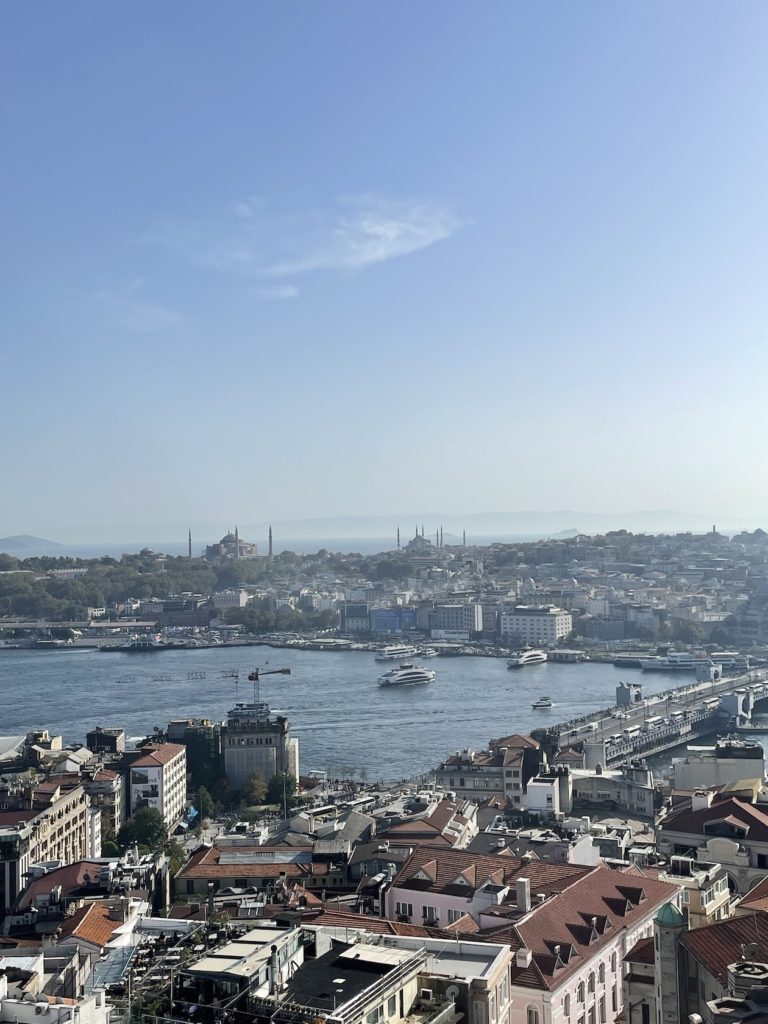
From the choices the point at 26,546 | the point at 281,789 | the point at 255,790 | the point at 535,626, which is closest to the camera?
the point at 281,789

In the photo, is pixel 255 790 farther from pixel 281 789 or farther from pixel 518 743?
pixel 518 743

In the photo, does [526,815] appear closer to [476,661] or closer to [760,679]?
[760,679]

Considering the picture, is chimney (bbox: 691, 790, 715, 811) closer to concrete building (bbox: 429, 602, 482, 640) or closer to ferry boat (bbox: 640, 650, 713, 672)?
ferry boat (bbox: 640, 650, 713, 672)

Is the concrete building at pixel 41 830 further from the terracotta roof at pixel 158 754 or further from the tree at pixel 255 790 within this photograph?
Result: the tree at pixel 255 790

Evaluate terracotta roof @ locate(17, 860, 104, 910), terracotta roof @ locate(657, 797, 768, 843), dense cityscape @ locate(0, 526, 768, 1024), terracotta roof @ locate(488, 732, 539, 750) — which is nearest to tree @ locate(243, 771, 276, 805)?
dense cityscape @ locate(0, 526, 768, 1024)

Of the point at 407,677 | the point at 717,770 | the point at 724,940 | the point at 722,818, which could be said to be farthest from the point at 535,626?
the point at 724,940
